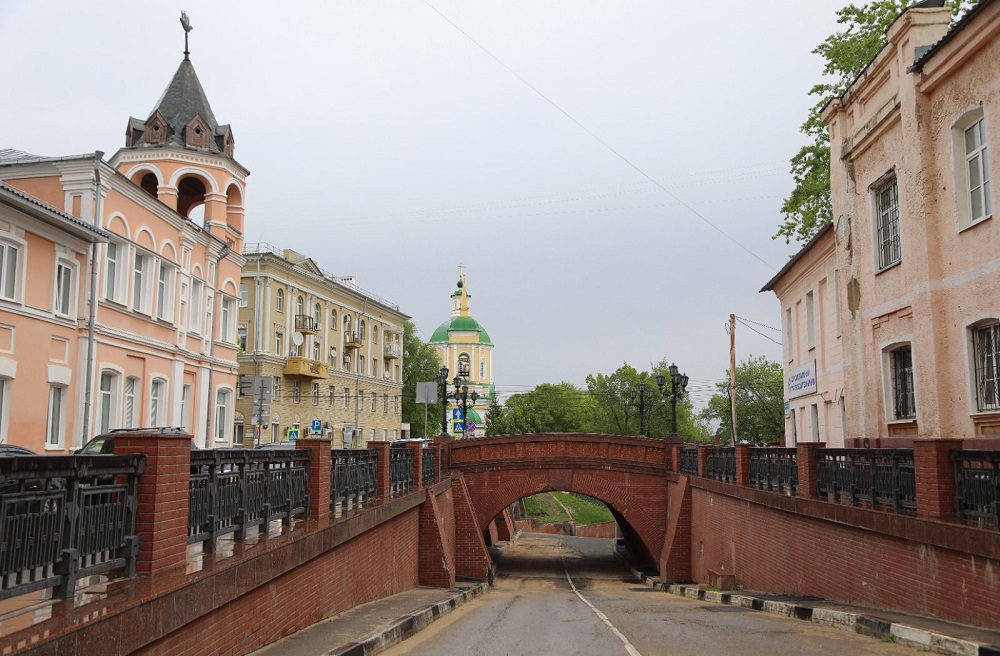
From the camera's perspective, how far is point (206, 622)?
22.0 ft

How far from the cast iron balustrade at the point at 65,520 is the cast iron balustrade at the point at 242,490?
1.12 m

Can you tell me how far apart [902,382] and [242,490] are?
39.1 ft

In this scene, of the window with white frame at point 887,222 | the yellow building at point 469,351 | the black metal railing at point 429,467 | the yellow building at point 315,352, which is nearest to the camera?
the window with white frame at point 887,222

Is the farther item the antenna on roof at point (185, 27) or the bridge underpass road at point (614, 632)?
the antenna on roof at point (185, 27)

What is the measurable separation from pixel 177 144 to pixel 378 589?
2192cm

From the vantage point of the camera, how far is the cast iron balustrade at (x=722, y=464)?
19984 millimetres

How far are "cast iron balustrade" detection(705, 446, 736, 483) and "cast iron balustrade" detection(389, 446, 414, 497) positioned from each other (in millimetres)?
7424

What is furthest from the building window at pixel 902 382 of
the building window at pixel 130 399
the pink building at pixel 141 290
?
the building window at pixel 130 399

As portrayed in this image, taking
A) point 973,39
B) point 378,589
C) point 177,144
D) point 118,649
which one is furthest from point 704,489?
point 177,144

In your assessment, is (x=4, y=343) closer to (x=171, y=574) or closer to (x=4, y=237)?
(x=4, y=237)

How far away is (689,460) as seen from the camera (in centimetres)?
2522

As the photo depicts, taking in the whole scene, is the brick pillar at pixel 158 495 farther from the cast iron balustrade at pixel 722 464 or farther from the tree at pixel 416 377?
the tree at pixel 416 377

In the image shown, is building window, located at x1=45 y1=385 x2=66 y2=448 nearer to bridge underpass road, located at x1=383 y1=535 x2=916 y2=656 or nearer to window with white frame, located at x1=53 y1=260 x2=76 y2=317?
window with white frame, located at x1=53 y1=260 x2=76 y2=317

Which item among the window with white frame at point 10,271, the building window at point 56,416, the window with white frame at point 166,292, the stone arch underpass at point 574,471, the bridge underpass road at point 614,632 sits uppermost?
the window with white frame at point 166,292
